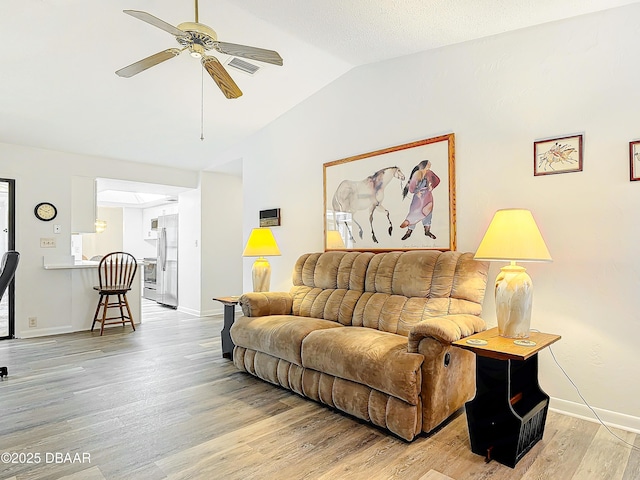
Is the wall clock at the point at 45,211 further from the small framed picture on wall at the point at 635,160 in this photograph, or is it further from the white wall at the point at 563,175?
the small framed picture on wall at the point at 635,160

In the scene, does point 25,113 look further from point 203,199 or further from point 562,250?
point 562,250

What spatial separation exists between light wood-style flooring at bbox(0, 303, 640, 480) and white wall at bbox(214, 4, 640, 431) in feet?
1.72

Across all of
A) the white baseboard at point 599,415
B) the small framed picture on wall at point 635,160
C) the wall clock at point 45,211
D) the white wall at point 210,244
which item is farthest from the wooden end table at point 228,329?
the small framed picture on wall at point 635,160

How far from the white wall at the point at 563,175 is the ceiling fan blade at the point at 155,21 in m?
1.99

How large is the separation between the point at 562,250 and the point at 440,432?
143 centimetres

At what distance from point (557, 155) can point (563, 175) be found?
0.14 metres

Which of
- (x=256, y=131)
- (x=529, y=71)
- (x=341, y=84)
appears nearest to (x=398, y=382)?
(x=529, y=71)

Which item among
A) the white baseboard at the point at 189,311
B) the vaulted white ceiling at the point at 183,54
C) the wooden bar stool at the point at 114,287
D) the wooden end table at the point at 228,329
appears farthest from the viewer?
the white baseboard at the point at 189,311

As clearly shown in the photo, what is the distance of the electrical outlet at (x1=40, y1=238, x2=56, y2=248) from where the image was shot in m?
4.74

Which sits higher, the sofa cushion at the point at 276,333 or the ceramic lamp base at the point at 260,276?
the ceramic lamp base at the point at 260,276

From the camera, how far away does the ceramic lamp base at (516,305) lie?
222 cm

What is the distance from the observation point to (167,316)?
6.08m

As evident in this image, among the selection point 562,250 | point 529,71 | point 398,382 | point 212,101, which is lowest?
point 398,382

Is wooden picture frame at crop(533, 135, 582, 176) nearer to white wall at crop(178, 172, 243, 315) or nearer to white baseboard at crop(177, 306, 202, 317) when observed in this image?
white wall at crop(178, 172, 243, 315)
